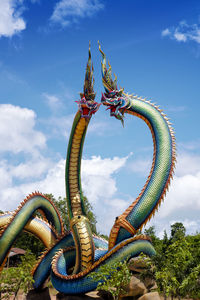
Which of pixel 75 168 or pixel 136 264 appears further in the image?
pixel 75 168

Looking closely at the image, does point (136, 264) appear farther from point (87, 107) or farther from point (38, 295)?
point (87, 107)

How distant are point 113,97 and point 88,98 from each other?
1.30 metres

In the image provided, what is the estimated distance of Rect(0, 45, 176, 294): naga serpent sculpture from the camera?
47.2 feet

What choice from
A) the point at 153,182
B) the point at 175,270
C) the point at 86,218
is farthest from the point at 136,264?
the point at 153,182

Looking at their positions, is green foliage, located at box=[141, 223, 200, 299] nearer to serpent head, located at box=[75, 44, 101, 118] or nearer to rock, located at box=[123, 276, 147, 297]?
rock, located at box=[123, 276, 147, 297]

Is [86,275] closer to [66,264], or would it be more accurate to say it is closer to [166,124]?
[66,264]

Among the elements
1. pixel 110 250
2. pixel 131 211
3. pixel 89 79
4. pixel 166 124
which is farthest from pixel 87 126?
pixel 110 250

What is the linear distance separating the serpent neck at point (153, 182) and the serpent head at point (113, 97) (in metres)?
1.09

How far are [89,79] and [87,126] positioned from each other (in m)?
2.34

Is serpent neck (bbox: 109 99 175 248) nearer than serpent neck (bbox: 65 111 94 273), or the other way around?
serpent neck (bbox: 109 99 175 248)

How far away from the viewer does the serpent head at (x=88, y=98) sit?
687 inches

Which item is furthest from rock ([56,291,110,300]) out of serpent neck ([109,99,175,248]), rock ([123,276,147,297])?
serpent neck ([109,99,175,248])

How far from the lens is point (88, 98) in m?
17.8

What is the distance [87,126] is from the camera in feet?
58.6
